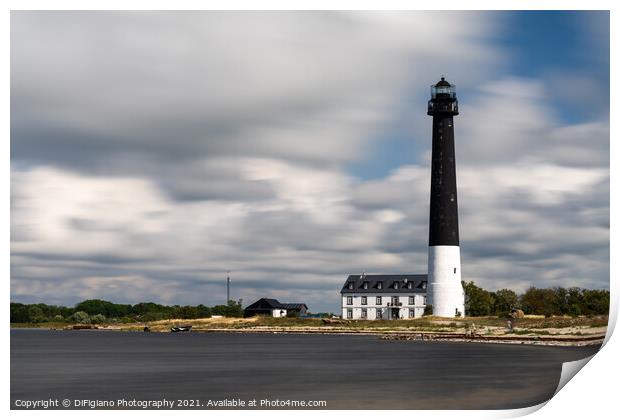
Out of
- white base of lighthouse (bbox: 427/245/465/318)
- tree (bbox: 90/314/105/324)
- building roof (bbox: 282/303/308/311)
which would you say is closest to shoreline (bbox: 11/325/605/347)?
white base of lighthouse (bbox: 427/245/465/318)

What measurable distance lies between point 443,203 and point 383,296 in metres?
28.0

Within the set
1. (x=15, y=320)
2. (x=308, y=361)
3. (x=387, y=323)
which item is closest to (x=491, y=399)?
(x=308, y=361)

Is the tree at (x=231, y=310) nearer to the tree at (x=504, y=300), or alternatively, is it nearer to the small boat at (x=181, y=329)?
the small boat at (x=181, y=329)

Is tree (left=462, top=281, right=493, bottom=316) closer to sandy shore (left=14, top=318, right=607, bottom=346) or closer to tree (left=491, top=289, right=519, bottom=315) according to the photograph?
tree (left=491, top=289, right=519, bottom=315)

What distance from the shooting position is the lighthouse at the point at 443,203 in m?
73.8

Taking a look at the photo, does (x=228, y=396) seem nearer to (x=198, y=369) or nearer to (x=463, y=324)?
(x=198, y=369)

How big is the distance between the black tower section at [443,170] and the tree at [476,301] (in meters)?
16.1

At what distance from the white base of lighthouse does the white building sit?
20.0m

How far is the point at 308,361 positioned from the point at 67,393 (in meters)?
17.1

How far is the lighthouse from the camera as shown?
73812 mm

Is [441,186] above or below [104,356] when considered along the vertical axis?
above

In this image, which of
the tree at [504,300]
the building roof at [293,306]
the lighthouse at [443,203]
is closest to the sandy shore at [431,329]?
the lighthouse at [443,203]

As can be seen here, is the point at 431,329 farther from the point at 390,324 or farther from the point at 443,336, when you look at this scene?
the point at 390,324

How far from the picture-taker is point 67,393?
102ft
